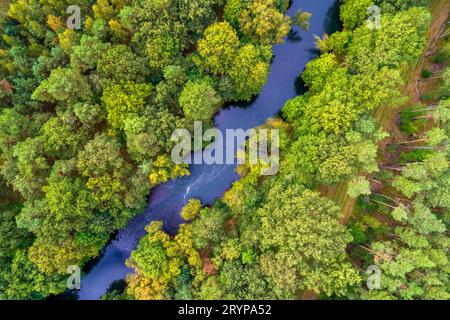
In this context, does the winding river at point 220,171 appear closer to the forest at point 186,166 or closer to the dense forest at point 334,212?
the forest at point 186,166

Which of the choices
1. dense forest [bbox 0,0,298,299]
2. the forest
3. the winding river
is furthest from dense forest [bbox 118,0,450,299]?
dense forest [bbox 0,0,298,299]

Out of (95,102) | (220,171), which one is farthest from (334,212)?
(95,102)

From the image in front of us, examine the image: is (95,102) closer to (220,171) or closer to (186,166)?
(186,166)

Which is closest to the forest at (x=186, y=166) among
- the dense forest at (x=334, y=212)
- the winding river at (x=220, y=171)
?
the dense forest at (x=334, y=212)

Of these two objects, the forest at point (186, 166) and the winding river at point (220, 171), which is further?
the winding river at point (220, 171)

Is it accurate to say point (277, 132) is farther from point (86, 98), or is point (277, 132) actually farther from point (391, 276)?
point (86, 98)

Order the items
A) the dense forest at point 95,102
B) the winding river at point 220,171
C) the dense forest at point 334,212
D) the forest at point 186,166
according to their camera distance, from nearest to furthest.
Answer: the dense forest at point 334,212 < the forest at point 186,166 < the dense forest at point 95,102 < the winding river at point 220,171

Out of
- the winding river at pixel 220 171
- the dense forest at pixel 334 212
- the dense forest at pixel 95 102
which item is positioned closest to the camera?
the dense forest at pixel 334 212
